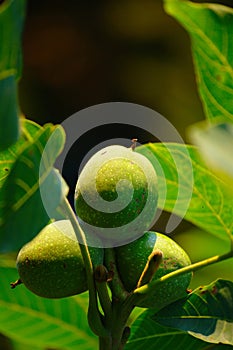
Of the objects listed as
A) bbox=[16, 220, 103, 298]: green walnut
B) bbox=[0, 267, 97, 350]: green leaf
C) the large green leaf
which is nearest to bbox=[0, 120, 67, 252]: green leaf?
the large green leaf

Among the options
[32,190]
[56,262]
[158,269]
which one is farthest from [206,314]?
[32,190]

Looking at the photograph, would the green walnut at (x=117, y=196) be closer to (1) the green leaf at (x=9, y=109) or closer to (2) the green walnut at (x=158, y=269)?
(2) the green walnut at (x=158, y=269)

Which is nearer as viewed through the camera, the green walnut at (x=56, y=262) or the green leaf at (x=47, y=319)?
the green walnut at (x=56, y=262)

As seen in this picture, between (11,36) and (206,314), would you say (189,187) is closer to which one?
(206,314)

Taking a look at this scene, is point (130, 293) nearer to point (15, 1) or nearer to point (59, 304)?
point (59, 304)

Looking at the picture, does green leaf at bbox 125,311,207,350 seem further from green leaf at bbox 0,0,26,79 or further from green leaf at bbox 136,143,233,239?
green leaf at bbox 0,0,26,79

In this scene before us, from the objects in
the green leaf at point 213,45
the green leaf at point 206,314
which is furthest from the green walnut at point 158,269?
the green leaf at point 213,45
